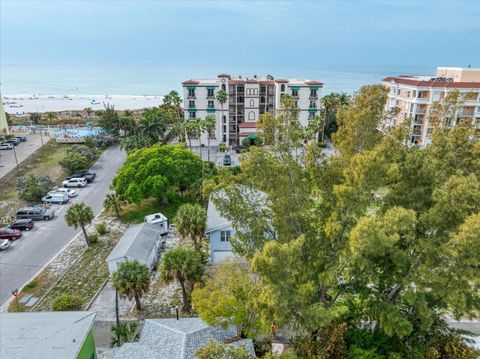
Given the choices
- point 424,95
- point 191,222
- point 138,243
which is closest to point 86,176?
point 138,243

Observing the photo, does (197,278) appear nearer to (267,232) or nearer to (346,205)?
(267,232)

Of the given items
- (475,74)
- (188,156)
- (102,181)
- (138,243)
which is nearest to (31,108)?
(102,181)

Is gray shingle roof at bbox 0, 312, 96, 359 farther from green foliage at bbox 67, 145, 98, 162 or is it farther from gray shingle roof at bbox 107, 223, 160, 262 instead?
green foliage at bbox 67, 145, 98, 162

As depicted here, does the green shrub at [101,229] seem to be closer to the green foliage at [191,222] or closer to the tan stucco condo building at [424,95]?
the green foliage at [191,222]

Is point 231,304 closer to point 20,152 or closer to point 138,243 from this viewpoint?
point 138,243

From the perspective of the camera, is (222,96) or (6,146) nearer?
(6,146)

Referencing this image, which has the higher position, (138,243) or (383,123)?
(383,123)

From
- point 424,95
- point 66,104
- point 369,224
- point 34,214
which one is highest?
point 424,95
